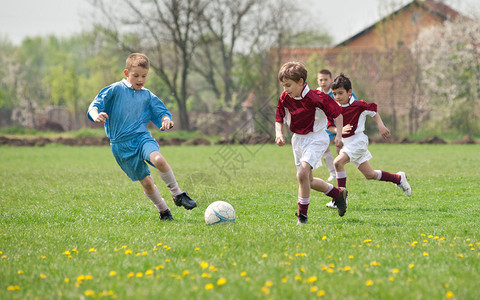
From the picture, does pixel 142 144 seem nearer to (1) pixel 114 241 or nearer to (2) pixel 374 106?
(1) pixel 114 241

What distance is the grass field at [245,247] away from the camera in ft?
11.0

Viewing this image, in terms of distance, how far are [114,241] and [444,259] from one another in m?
3.01

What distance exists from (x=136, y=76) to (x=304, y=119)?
2.06 meters

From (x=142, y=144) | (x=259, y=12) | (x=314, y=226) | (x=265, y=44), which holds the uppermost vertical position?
(x=259, y=12)

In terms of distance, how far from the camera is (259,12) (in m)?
38.4

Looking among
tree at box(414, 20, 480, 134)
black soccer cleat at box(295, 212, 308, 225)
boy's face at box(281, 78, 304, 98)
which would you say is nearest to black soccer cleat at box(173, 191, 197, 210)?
black soccer cleat at box(295, 212, 308, 225)

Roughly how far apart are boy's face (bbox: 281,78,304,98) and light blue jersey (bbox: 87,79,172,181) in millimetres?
1662

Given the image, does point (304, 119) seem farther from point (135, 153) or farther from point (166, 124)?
point (135, 153)

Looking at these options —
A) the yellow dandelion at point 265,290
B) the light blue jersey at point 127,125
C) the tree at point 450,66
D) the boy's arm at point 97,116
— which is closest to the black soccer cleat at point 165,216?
the light blue jersey at point 127,125

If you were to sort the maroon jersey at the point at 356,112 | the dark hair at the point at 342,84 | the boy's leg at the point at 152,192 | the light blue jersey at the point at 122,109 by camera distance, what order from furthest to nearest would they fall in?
the maroon jersey at the point at 356,112 → the dark hair at the point at 342,84 → the boy's leg at the point at 152,192 → the light blue jersey at the point at 122,109

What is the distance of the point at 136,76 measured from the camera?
596 centimetres

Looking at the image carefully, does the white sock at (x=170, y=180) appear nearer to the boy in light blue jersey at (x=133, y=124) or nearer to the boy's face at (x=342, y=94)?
the boy in light blue jersey at (x=133, y=124)

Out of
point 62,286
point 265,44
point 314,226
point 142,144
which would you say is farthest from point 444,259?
point 265,44

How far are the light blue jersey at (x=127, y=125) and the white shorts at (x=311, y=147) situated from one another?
1.69 meters
